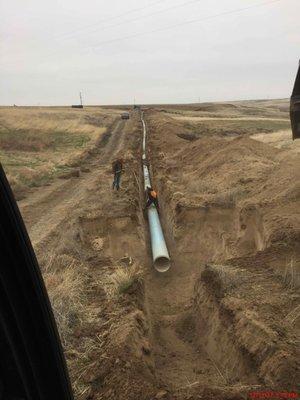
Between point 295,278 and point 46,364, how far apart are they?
624cm

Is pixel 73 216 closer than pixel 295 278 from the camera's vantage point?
No

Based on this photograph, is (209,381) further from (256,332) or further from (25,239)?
(25,239)

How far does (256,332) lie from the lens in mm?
6273

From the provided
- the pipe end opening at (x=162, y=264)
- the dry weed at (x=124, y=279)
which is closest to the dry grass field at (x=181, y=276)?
the dry weed at (x=124, y=279)

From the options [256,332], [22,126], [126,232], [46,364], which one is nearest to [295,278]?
[256,332]

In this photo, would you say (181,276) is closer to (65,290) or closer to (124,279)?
(124,279)

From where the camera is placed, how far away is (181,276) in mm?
12586

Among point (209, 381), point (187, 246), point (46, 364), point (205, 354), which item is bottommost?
point (187, 246)

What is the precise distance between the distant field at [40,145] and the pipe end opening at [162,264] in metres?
11.2

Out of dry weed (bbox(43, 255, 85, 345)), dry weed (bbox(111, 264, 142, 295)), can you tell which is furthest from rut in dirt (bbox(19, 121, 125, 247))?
dry weed (bbox(111, 264, 142, 295))

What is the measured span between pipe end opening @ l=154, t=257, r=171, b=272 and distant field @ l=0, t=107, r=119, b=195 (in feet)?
36.7

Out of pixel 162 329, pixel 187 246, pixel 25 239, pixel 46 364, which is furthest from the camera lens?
pixel 187 246

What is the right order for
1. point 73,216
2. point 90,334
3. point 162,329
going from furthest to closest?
1. point 73,216
2. point 162,329
3. point 90,334

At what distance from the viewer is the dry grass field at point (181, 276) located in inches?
223
